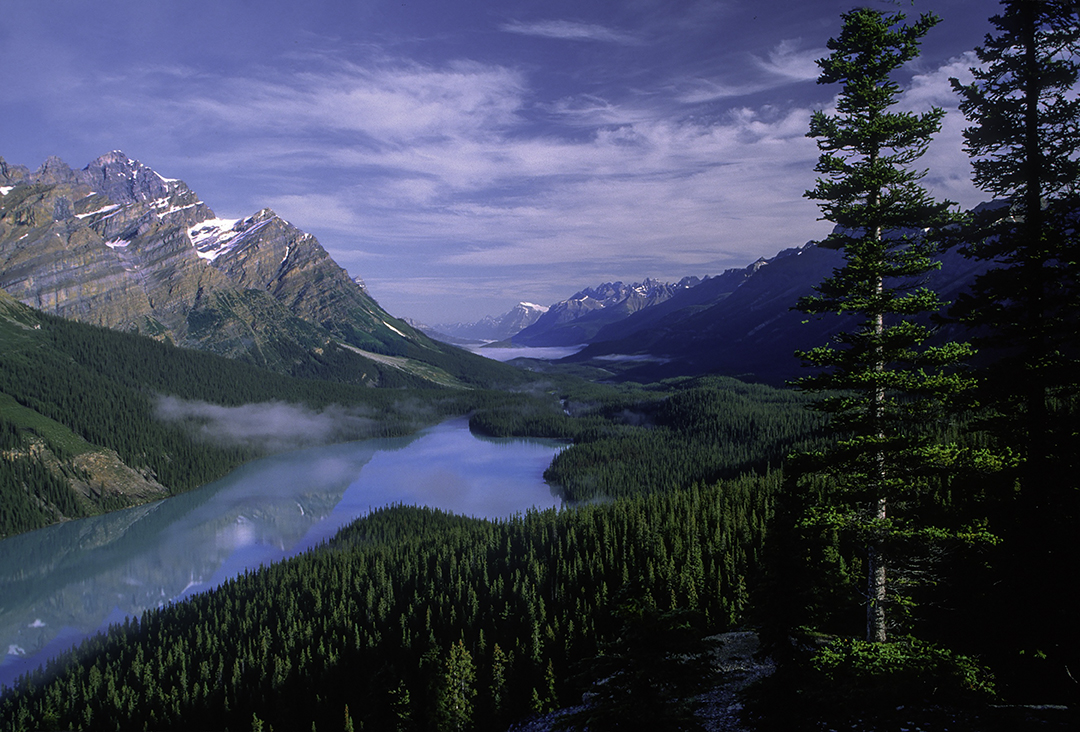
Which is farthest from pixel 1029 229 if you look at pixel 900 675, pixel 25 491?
pixel 25 491

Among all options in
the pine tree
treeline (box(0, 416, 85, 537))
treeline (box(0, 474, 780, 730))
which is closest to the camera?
the pine tree

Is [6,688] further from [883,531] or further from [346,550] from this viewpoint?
[883,531]

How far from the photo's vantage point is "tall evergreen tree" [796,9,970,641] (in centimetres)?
1938

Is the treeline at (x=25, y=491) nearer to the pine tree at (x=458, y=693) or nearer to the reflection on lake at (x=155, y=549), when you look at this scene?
the reflection on lake at (x=155, y=549)

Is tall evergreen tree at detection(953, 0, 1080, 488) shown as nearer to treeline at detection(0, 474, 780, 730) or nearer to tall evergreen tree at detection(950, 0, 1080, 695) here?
tall evergreen tree at detection(950, 0, 1080, 695)

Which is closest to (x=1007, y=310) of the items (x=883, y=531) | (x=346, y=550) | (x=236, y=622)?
(x=883, y=531)

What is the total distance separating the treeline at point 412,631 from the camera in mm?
62250

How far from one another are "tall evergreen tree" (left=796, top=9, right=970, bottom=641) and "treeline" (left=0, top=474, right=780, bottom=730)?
37.2m

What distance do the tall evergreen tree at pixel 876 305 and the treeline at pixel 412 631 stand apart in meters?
37.2

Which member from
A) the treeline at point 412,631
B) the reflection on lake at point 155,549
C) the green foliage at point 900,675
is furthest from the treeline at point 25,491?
the green foliage at point 900,675

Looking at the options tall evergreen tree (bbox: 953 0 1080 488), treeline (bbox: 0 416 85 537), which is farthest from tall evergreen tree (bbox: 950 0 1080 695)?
treeline (bbox: 0 416 85 537)

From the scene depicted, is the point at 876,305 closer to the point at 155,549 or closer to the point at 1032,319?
the point at 1032,319

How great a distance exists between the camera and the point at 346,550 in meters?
119

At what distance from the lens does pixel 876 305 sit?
19.9 metres
